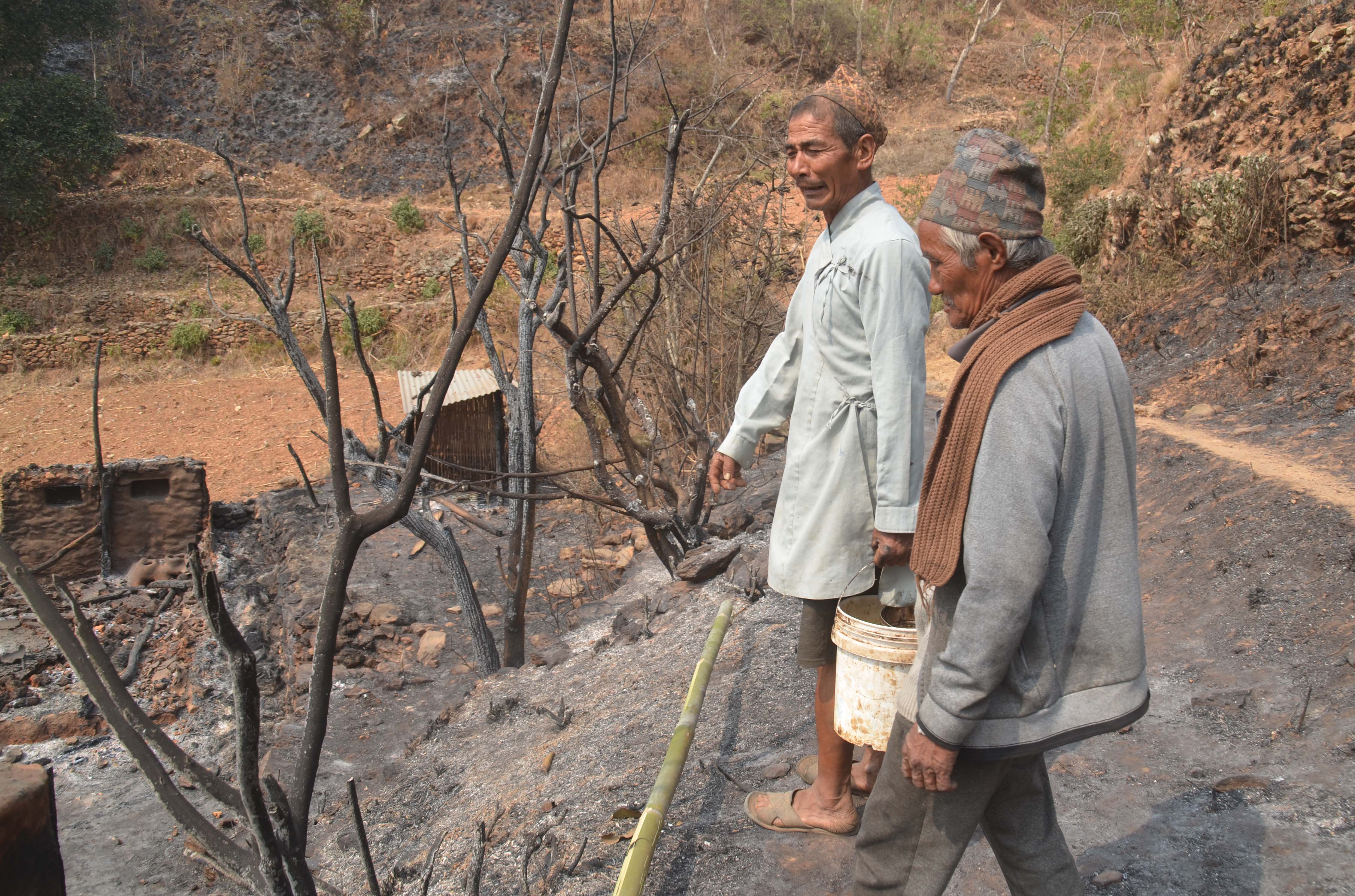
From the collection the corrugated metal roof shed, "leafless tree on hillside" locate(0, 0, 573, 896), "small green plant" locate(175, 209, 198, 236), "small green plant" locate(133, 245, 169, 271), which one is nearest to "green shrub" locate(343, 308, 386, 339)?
"small green plant" locate(175, 209, 198, 236)

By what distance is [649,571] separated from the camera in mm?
5992

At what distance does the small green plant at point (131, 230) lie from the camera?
19.5 meters

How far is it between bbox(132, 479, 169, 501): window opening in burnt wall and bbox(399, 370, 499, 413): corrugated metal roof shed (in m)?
2.29

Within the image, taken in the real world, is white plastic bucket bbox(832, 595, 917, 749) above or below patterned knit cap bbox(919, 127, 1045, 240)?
below

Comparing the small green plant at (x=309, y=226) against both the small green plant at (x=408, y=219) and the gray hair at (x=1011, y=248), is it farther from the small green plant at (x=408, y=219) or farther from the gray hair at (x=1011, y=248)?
the gray hair at (x=1011, y=248)

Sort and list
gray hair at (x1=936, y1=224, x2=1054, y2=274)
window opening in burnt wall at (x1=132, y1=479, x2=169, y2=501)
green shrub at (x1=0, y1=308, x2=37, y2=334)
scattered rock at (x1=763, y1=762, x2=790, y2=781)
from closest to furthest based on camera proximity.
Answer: gray hair at (x1=936, y1=224, x2=1054, y2=274) → scattered rock at (x1=763, y1=762, x2=790, y2=781) → window opening in burnt wall at (x1=132, y1=479, x2=169, y2=501) → green shrub at (x1=0, y1=308, x2=37, y2=334)

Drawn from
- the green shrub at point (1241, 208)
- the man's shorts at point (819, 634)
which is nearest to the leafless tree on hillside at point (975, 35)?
the green shrub at point (1241, 208)

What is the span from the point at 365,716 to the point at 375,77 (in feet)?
80.3

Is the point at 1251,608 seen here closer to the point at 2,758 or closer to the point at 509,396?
the point at 509,396

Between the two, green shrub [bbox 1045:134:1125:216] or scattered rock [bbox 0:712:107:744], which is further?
green shrub [bbox 1045:134:1125:216]

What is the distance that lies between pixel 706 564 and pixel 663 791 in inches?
95.1

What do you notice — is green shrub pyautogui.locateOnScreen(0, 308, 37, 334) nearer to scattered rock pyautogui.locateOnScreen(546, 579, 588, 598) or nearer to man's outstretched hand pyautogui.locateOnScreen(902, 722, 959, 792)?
scattered rock pyautogui.locateOnScreen(546, 579, 588, 598)

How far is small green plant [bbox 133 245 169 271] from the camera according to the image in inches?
755

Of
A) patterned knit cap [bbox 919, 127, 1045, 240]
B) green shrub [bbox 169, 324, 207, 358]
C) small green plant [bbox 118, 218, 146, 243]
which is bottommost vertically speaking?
green shrub [bbox 169, 324, 207, 358]
